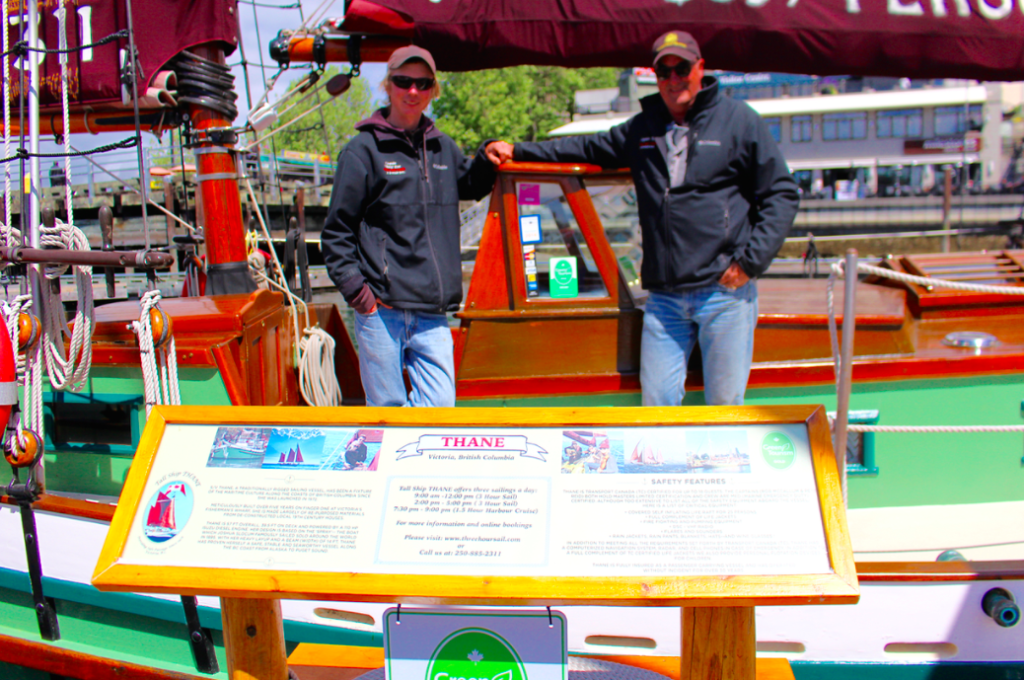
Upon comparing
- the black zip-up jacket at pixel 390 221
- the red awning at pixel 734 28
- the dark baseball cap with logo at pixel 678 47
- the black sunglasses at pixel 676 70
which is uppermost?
the red awning at pixel 734 28

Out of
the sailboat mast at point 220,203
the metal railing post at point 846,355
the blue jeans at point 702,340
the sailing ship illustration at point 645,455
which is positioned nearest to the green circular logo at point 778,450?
the sailing ship illustration at point 645,455

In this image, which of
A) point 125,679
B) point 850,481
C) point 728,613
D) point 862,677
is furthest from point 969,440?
point 125,679

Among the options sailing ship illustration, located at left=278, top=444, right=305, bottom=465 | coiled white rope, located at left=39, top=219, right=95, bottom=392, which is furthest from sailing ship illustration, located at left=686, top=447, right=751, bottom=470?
coiled white rope, located at left=39, top=219, right=95, bottom=392

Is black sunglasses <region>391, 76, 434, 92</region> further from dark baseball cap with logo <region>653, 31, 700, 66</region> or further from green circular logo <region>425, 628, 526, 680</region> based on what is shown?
green circular logo <region>425, 628, 526, 680</region>

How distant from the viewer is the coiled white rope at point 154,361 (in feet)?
7.79

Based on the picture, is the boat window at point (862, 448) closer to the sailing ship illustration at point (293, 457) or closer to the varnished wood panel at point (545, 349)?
the varnished wood panel at point (545, 349)

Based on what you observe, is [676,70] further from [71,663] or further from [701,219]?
[71,663]

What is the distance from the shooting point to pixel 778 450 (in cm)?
163

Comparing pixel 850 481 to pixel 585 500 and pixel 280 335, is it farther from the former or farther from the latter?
pixel 280 335

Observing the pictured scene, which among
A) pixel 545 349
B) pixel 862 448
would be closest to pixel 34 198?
pixel 545 349

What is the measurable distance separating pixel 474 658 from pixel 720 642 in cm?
58

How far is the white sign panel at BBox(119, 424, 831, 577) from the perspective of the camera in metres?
1.52

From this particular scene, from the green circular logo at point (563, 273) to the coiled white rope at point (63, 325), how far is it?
184 centimetres

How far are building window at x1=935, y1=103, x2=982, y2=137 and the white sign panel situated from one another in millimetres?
40851
